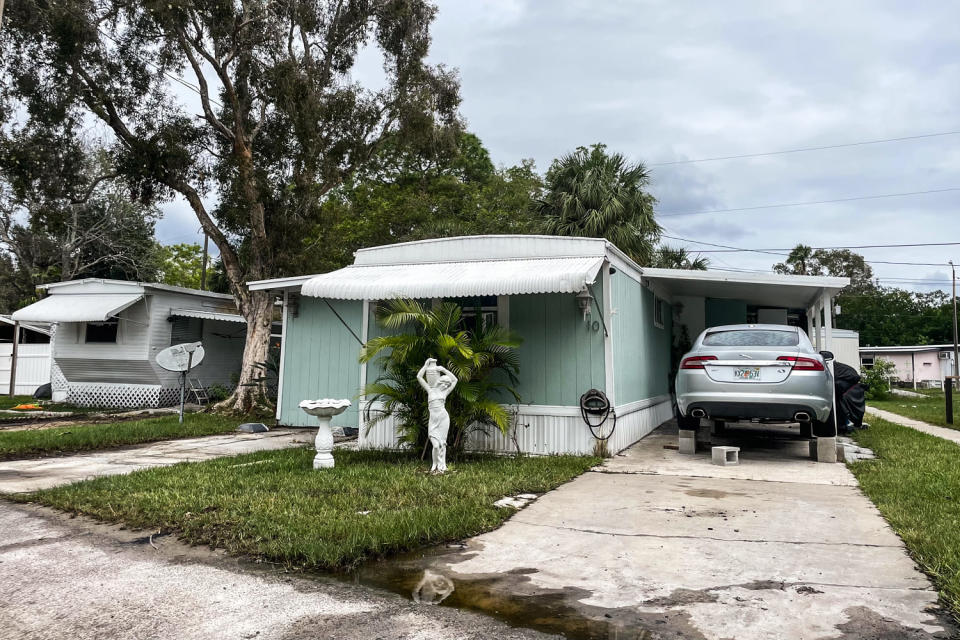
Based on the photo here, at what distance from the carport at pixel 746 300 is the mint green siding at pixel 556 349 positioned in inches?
61.6

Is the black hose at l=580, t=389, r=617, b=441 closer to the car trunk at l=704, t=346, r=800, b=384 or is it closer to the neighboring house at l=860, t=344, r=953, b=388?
the car trunk at l=704, t=346, r=800, b=384

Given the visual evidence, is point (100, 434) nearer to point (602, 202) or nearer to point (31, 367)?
point (602, 202)

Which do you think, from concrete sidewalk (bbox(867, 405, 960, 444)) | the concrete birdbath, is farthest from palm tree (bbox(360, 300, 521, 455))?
concrete sidewalk (bbox(867, 405, 960, 444))

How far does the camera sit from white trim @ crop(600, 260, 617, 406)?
7.66m

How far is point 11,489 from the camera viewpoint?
20.2 ft

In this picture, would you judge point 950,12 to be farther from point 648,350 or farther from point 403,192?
A: point 403,192

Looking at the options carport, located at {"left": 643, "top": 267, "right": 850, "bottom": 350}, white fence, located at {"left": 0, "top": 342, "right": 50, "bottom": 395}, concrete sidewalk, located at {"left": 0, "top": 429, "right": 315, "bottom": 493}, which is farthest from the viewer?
white fence, located at {"left": 0, "top": 342, "right": 50, "bottom": 395}

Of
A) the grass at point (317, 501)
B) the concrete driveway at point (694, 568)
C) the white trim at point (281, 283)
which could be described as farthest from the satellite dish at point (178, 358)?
the concrete driveway at point (694, 568)

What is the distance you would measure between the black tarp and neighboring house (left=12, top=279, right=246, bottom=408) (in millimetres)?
13328

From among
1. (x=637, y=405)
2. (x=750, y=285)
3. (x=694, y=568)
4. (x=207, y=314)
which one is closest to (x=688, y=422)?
(x=637, y=405)

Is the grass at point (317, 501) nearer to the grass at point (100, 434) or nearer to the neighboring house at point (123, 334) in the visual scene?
the grass at point (100, 434)

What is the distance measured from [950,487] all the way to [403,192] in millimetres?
20725

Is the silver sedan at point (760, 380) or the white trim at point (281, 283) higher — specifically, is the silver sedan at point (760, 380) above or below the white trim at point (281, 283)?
below

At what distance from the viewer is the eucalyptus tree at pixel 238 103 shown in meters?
13.1
